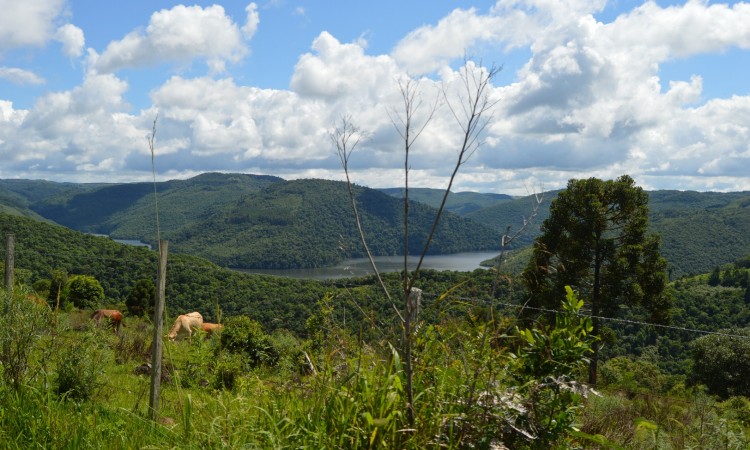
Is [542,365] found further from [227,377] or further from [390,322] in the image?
[227,377]

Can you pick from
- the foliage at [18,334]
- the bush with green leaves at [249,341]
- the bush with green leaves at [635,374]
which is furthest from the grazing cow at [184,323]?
the bush with green leaves at [635,374]

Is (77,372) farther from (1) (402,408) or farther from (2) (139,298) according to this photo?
(2) (139,298)

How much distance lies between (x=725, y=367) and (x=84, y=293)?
1090 inches

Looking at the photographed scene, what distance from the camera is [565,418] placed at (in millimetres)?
2500

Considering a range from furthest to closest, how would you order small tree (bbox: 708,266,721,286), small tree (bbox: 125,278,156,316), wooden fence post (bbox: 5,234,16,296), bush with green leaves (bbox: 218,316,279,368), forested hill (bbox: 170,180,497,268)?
forested hill (bbox: 170,180,497,268), small tree (bbox: 708,266,721,286), small tree (bbox: 125,278,156,316), bush with green leaves (bbox: 218,316,279,368), wooden fence post (bbox: 5,234,16,296)

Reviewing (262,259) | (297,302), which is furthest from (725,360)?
(262,259)

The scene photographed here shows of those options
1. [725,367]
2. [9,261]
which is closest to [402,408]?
[9,261]

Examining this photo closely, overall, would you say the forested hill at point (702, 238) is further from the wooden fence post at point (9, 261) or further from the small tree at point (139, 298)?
the wooden fence post at point (9, 261)

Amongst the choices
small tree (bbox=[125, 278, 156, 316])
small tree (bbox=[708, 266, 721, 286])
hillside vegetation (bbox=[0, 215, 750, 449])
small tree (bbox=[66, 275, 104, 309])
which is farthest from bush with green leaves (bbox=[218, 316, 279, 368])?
small tree (bbox=[708, 266, 721, 286])

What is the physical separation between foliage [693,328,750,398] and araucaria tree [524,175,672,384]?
783cm

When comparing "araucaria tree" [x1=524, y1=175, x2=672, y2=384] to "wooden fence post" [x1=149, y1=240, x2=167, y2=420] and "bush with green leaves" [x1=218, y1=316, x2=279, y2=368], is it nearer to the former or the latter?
"bush with green leaves" [x1=218, y1=316, x2=279, y2=368]

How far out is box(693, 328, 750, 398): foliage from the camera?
914 inches

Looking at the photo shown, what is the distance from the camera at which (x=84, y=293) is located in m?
22.4

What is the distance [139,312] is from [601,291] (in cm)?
1879
